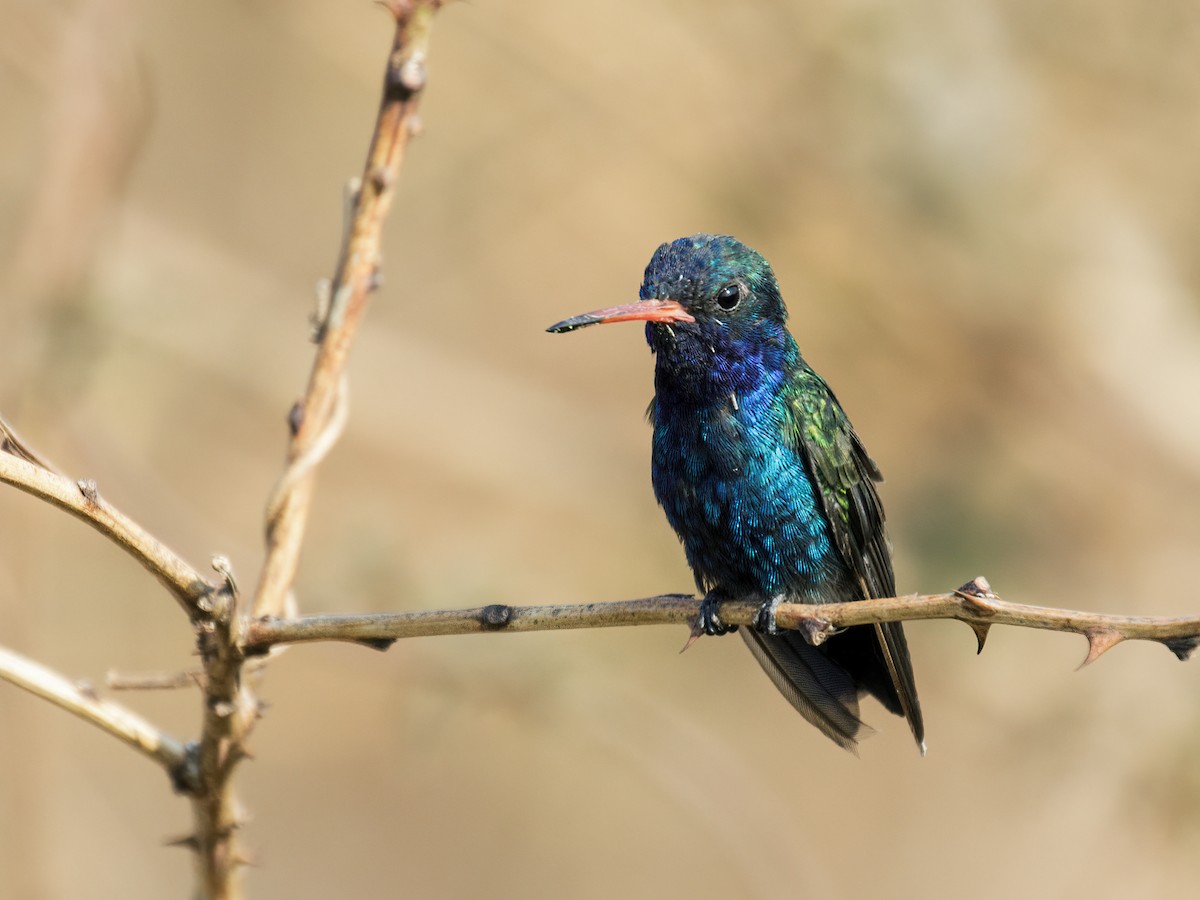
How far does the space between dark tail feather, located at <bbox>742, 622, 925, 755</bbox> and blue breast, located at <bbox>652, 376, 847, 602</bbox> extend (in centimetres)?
16

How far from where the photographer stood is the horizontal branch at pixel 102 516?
1.60 m

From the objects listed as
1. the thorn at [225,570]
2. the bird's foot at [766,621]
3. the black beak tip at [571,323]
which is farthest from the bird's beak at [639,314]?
the thorn at [225,570]

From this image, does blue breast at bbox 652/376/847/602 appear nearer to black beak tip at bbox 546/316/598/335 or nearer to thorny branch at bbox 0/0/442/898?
black beak tip at bbox 546/316/598/335

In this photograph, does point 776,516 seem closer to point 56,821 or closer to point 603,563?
point 56,821

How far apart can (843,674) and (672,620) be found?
53.2 inches

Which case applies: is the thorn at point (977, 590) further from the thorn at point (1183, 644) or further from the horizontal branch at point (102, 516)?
the horizontal branch at point (102, 516)

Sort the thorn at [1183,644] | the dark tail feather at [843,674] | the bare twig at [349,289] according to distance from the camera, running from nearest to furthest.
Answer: the thorn at [1183,644] < the bare twig at [349,289] < the dark tail feather at [843,674]

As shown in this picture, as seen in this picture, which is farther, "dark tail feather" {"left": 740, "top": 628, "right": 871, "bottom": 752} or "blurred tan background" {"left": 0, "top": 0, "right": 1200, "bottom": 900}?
"blurred tan background" {"left": 0, "top": 0, "right": 1200, "bottom": 900}

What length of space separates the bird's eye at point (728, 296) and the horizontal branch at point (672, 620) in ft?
4.10

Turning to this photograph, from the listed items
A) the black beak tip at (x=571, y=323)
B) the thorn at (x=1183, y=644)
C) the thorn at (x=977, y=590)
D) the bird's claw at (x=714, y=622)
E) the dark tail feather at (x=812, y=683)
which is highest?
the black beak tip at (x=571, y=323)

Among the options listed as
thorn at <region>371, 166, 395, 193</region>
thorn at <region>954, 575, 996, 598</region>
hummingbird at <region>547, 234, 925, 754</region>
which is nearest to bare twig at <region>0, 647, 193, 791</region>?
thorn at <region>371, 166, 395, 193</region>

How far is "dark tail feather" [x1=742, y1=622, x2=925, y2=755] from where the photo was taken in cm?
310

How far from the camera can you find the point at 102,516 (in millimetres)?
1650

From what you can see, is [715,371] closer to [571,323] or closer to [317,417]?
[571,323]
